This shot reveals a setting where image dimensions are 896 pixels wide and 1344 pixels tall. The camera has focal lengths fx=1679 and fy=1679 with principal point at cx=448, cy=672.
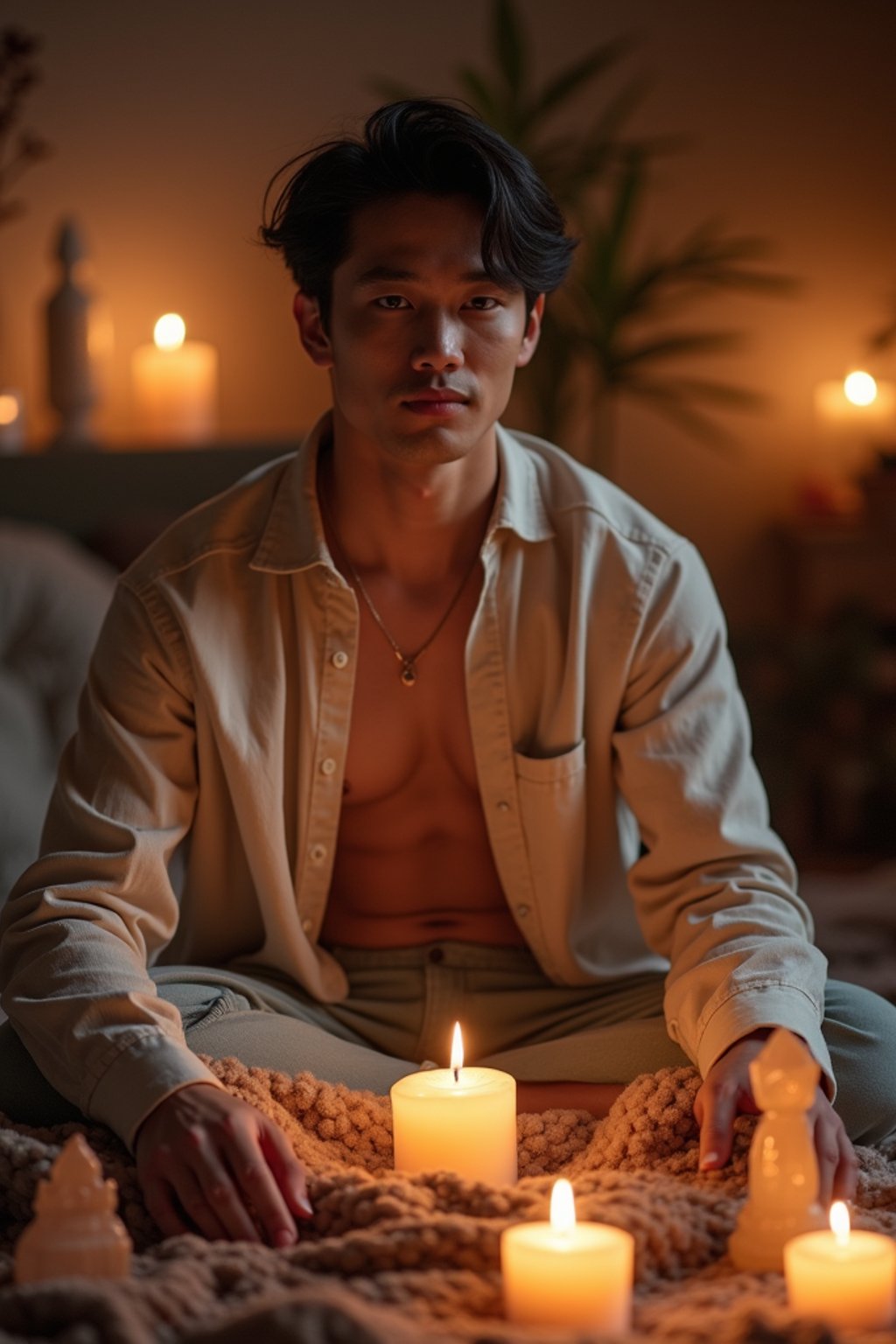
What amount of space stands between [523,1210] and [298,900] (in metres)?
0.58

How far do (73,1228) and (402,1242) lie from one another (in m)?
0.22

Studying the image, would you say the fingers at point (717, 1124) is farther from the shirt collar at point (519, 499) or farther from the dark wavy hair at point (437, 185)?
the dark wavy hair at point (437, 185)

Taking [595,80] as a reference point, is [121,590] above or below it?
below

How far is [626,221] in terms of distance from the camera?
11.6ft

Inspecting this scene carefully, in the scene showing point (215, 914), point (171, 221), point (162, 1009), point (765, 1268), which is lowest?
point (765, 1268)

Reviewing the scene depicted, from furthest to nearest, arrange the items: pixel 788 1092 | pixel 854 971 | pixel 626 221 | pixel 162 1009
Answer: pixel 626 221 < pixel 854 971 < pixel 162 1009 < pixel 788 1092

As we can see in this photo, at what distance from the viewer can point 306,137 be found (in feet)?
12.5

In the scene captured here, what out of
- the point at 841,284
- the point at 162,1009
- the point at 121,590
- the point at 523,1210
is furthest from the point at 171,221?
the point at 523,1210

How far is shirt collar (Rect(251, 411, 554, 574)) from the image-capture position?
5.57 ft

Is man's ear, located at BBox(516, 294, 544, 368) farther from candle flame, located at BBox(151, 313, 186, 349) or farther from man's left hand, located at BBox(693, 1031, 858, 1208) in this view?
candle flame, located at BBox(151, 313, 186, 349)

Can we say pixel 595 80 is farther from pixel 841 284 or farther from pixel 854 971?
pixel 854 971

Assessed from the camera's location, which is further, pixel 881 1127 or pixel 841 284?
pixel 841 284

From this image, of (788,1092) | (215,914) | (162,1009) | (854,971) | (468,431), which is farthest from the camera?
(854,971)

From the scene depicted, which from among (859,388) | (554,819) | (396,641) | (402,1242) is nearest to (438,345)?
(396,641)
